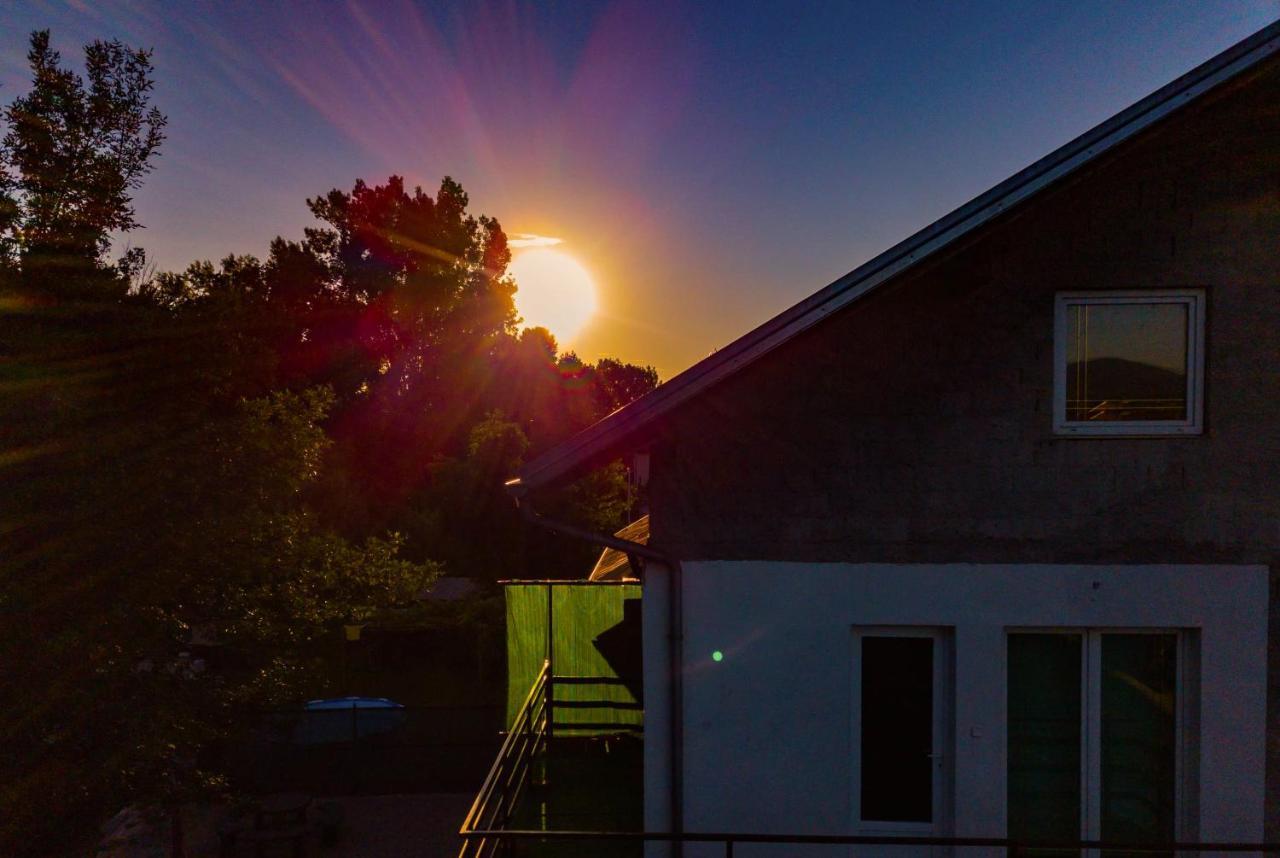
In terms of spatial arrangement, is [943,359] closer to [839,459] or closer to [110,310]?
[839,459]

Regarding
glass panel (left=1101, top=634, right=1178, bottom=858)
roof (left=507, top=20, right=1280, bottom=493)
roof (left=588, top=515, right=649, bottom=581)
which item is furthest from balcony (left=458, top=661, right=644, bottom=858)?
glass panel (left=1101, top=634, right=1178, bottom=858)

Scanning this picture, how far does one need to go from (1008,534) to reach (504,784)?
428cm

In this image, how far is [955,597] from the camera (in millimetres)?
5441

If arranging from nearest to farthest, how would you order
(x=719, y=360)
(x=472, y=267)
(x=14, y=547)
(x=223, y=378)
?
(x=719, y=360) < (x=14, y=547) < (x=223, y=378) < (x=472, y=267)

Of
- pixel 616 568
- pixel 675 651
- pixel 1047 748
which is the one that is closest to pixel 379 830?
pixel 616 568

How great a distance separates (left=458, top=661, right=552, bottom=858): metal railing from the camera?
4.89 m

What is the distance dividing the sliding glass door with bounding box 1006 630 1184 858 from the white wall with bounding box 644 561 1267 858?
19 cm

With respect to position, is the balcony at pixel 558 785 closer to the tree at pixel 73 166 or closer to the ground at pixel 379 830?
the ground at pixel 379 830

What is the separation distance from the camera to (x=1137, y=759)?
17.8 feet

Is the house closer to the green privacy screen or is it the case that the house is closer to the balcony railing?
the balcony railing

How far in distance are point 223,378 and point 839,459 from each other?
32.8 feet

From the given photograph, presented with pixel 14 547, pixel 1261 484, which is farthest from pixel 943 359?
pixel 14 547

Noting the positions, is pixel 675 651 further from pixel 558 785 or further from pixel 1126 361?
pixel 1126 361

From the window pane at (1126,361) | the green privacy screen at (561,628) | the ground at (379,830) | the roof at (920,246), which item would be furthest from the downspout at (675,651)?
the ground at (379,830)
